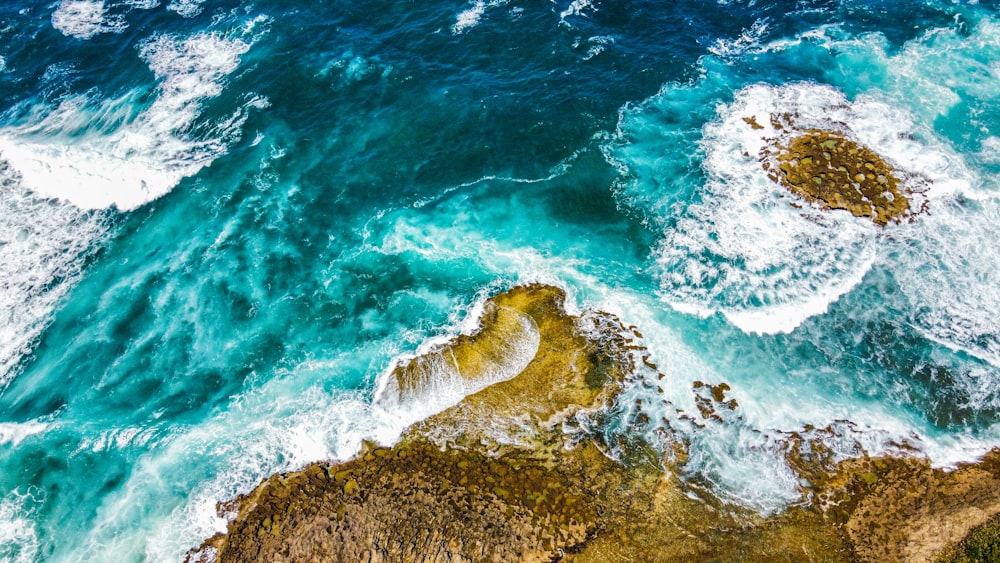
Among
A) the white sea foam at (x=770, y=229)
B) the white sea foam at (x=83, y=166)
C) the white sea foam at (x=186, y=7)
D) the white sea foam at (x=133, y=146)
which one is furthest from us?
the white sea foam at (x=186, y=7)

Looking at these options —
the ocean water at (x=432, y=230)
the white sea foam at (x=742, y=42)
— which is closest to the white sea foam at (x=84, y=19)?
the ocean water at (x=432, y=230)

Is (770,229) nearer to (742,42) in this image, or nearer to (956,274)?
(956,274)

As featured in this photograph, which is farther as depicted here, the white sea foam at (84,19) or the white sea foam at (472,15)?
the white sea foam at (84,19)

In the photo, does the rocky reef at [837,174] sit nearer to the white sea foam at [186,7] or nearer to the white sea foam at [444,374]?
the white sea foam at [444,374]

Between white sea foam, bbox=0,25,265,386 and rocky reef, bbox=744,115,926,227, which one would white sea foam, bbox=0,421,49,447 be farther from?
rocky reef, bbox=744,115,926,227

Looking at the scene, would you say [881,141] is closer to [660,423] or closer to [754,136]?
[754,136]

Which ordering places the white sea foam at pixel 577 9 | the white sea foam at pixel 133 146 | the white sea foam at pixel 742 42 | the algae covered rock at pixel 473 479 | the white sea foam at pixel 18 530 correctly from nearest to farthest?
1. the algae covered rock at pixel 473 479
2. the white sea foam at pixel 18 530
3. the white sea foam at pixel 133 146
4. the white sea foam at pixel 742 42
5. the white sea foam at pixel 577 9
